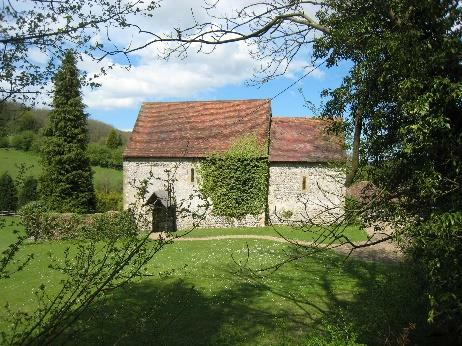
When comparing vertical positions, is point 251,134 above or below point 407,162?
above

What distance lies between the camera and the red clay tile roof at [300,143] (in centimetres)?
2742

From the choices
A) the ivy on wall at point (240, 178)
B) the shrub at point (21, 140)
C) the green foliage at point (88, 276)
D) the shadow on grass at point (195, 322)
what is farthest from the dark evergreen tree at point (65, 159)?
the green foliage at point (88, 276)

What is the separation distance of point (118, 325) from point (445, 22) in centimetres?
949

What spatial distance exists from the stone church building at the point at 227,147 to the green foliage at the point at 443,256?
20676mm

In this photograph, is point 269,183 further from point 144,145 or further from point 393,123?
point 393,123

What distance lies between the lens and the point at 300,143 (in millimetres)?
28391

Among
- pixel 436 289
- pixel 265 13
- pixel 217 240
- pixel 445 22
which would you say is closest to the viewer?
pixel 436 289

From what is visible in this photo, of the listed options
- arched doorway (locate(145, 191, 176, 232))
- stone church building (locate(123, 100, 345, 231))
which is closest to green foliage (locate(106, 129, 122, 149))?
stone church building (locate(123, 100, 345, 231))

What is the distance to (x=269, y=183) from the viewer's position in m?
27.9

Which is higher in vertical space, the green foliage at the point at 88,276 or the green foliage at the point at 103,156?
the green foliage at the point at 103,156

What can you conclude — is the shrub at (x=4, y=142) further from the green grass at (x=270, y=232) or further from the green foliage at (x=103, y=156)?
the green foliage at (x=103, y=156)

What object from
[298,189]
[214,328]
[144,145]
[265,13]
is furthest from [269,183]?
[265,13]

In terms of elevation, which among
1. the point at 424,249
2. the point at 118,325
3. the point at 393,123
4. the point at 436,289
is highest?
→ the point at 393,123

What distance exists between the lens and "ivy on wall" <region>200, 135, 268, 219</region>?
27.4 metres
